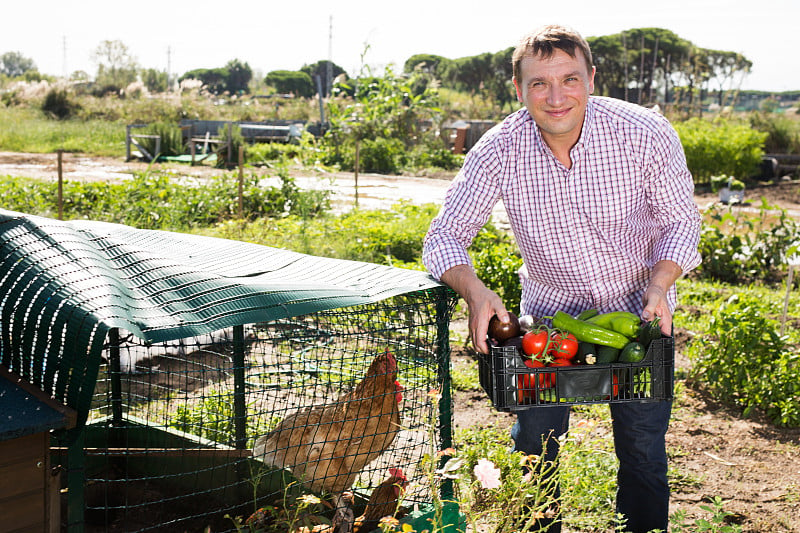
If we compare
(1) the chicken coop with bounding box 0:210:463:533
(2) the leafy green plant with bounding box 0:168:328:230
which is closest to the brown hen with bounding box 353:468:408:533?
(1) the chicken coop with bounding box 0:210:463:533

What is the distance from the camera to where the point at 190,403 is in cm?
371

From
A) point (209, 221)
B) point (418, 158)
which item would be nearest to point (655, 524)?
point (209, 221)

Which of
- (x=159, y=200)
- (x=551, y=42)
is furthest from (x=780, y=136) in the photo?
(x=551, y=42)

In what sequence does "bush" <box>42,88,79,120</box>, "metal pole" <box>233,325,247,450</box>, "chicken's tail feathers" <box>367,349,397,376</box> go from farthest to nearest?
"bush" <box>42,88,79,120</box>
"metal pole" <box>233,325,247,450</box>
"chicken's tail feathers" <box>367,349,397,376</box>

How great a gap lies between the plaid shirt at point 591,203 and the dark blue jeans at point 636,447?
33 centimetres

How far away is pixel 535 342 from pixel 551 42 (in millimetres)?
850

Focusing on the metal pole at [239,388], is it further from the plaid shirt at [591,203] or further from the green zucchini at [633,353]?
the green zucchini at [633,353]

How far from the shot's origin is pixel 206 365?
2285 millimetres

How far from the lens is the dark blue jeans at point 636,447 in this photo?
227 centimetres

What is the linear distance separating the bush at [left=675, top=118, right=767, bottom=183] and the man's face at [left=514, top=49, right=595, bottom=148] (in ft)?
45.1

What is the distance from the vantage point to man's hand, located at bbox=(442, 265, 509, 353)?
1.99 metres

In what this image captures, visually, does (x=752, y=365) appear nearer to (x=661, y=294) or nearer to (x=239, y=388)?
(x=661, y=294)

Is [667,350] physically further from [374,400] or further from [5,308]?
[5,308]

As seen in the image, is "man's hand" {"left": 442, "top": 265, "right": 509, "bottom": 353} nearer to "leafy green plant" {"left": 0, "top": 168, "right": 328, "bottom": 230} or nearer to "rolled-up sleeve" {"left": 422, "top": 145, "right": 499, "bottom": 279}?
"rolled-up sleeve" {"left": 422, "top": 145, "right": 499, "bottom": 279}
